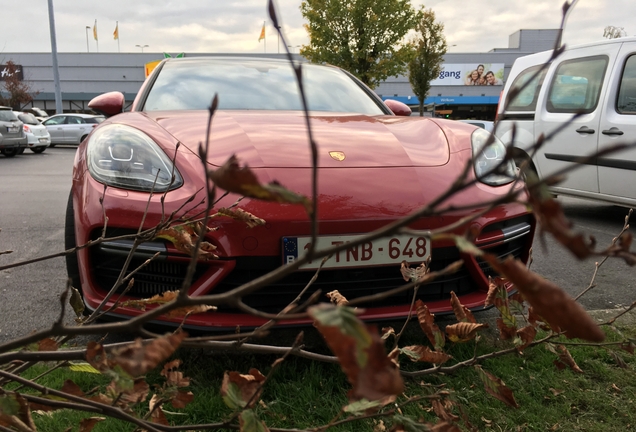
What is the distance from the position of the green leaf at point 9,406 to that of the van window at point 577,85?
4681mm

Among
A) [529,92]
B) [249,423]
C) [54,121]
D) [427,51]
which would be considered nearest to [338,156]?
[249,423]

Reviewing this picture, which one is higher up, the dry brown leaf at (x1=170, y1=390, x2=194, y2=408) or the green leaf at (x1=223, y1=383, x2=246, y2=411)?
the green leaf at (x1=223, y1=383, x2=246, y2=411)

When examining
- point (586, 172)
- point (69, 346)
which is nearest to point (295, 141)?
point (69, 346)

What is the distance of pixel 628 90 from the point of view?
421 cm

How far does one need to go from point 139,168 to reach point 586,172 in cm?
392

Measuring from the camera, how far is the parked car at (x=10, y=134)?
11961 millimetres

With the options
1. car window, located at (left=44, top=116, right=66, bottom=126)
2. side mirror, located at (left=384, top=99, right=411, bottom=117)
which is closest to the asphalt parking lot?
side mirror, located at (left=384, top=99, right=411, bottom=117)

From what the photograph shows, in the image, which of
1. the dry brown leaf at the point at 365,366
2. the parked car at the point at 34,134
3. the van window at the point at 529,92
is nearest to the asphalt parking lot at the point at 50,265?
the dry brown leaf at the point at 365,366

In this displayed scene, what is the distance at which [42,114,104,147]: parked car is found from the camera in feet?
55.9

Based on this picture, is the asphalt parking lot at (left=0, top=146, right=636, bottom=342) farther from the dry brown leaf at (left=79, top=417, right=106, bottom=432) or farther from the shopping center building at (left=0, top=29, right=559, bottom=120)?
the shopping center building at (left=0, top=29, right=559, bottom=120)

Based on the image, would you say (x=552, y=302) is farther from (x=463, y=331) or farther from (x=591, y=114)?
(x=591, y=114)

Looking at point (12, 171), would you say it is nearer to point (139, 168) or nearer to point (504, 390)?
point (139, 168)

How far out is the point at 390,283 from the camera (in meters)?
1.74

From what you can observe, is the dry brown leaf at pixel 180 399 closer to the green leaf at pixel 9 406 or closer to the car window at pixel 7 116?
the green leaf at pixel 9 406
